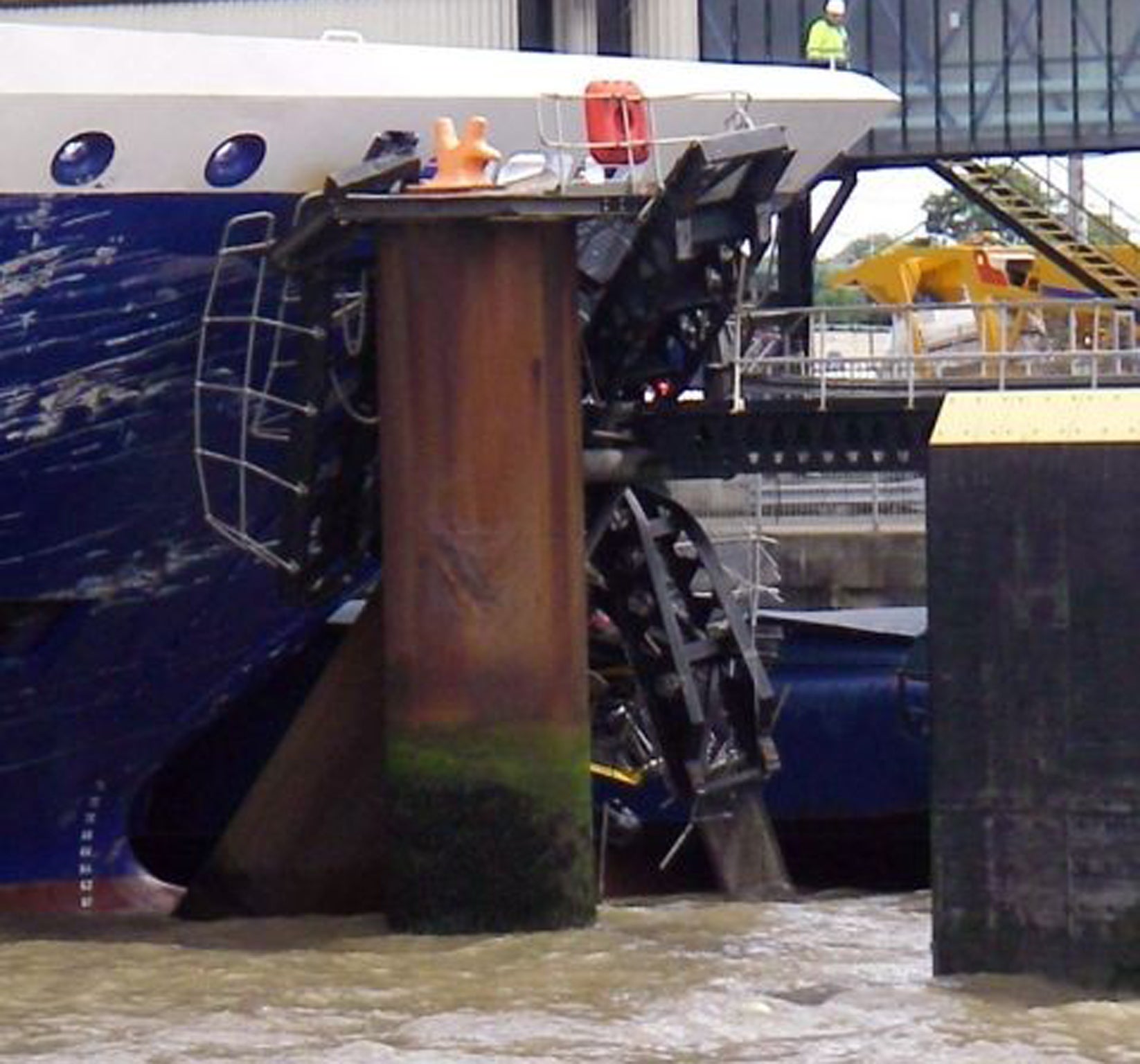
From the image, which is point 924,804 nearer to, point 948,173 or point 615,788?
point 615,788

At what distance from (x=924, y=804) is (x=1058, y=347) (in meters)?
9.98

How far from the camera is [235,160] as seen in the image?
55.7 feet

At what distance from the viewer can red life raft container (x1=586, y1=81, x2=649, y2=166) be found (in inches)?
667

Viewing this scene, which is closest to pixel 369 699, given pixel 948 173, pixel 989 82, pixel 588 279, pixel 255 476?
pixel 255 476

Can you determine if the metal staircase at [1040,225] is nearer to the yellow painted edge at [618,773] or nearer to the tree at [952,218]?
the yellow painted edge at [618,773]

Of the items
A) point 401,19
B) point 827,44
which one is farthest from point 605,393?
point 401,19

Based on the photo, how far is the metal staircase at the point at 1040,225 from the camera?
38.0 m

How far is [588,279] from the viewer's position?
1800 cm

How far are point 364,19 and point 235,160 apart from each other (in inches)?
393

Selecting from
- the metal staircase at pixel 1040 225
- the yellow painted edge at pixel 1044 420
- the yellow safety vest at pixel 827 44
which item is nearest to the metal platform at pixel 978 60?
the metal staircase at pixel 1040 225

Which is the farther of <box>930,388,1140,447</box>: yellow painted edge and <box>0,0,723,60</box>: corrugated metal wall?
<box>0,0,723,60</box>: corrugated metal wall

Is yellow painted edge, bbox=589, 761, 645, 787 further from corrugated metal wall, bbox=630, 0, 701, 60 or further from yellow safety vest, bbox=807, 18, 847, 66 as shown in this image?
corrugated metal wall, bbox=630, 0, 701, 60

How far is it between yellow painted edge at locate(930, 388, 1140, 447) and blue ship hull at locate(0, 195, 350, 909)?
179 inches

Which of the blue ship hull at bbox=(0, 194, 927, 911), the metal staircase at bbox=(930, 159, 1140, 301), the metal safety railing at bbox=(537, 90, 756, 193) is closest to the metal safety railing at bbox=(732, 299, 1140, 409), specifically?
the metal safety railing at bbox=(537, 90, 756, 193)
